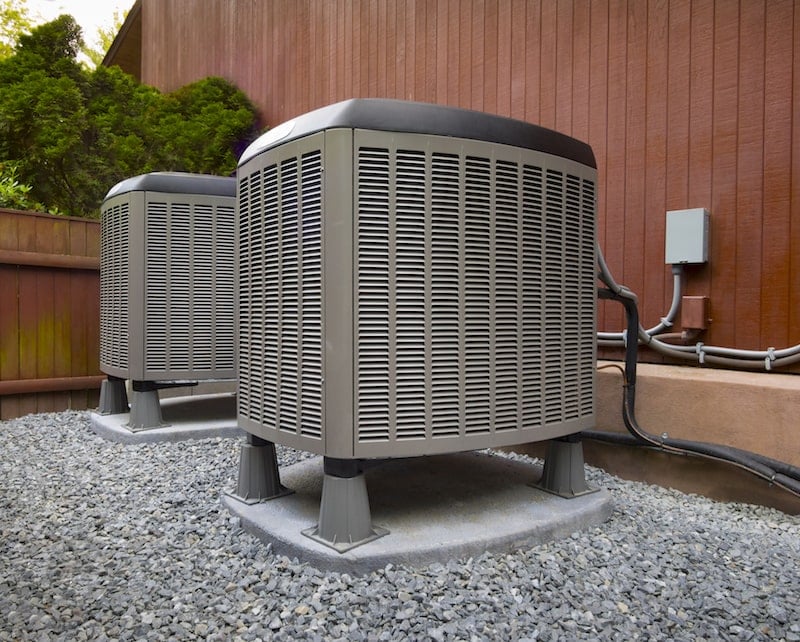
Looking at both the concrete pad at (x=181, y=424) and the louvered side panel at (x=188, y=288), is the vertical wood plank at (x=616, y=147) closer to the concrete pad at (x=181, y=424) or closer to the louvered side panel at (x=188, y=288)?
the louvered side panel at (x=188, y=288)

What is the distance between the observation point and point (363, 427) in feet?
5.74

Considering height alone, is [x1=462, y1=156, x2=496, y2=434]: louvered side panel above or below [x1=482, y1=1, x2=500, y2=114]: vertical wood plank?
below

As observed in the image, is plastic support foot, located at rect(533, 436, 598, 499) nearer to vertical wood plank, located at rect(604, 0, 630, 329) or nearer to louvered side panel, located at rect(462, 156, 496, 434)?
louvered side panel, located at rect(462, 156, 496, 434)

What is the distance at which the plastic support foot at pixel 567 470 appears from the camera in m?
2.20

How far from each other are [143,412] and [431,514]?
228 centimetres

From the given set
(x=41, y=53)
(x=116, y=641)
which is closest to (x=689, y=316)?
(x=116, y=641)

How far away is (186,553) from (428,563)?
846mm

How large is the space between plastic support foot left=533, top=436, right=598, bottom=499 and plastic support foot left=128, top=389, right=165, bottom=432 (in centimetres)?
249

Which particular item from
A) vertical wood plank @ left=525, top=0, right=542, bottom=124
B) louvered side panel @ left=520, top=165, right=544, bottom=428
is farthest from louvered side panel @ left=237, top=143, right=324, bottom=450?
vertical wood plank @ left=525, top=0, right=542, bottom=124

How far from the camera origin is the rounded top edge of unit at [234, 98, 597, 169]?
1745 mm

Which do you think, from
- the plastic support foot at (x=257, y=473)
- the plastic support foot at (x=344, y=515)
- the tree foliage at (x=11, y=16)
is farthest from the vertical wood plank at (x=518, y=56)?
the tree foliage at (x=11, y=16)

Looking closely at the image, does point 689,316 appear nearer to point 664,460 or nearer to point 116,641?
point 664,460

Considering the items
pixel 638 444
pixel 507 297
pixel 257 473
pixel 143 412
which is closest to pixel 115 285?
pixel 143 412

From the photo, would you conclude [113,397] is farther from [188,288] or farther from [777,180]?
[777,180]
